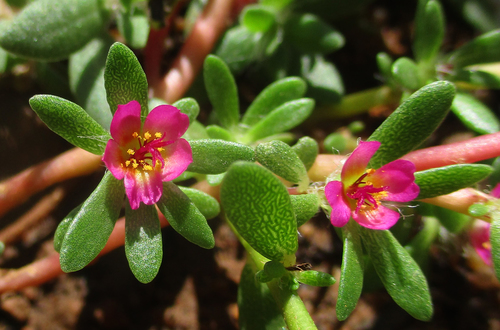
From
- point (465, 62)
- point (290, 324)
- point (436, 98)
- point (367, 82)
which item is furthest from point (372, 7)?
point (290, 324)

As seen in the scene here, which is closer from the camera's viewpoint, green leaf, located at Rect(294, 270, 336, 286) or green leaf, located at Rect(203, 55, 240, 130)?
green leaf, located at Rect(294, 270, 336, 286)

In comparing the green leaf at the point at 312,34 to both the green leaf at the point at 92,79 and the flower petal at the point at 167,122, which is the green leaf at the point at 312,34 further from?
the flower petal at the point at 167,122

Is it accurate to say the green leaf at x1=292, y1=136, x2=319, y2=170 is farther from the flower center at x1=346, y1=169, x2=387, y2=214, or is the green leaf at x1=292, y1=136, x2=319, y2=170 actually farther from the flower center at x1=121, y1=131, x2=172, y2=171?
the flower center at x1=121, y1=131, x2=172, y2=171

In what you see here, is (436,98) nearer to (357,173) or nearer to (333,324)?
(357,173)

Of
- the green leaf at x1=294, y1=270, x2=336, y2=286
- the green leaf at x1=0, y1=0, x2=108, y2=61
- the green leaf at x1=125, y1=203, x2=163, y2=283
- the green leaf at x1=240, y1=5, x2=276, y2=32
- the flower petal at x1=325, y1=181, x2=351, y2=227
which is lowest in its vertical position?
the green leaf at x1=294, y1=270, x2=336, y2=286

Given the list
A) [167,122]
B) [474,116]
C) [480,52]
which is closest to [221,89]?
[167,122]

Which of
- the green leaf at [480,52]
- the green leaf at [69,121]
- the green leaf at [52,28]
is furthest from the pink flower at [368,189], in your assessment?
the green leaf at [52,28]

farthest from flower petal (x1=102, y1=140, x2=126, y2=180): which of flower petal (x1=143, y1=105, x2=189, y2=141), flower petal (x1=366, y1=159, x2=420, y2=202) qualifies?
flower petal (x1=366, y1=159, x2=420, y2=202)
